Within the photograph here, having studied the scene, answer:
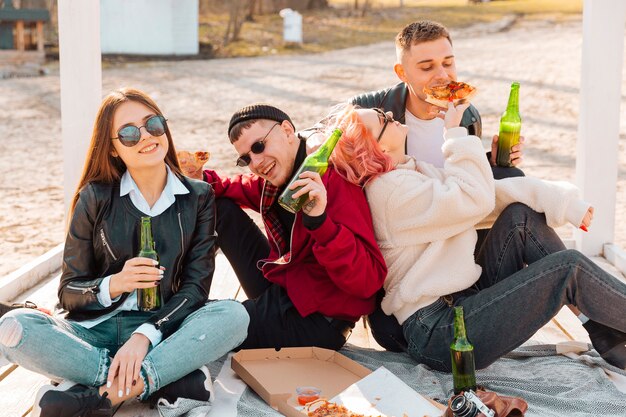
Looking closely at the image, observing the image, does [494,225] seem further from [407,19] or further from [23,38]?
[407,19]

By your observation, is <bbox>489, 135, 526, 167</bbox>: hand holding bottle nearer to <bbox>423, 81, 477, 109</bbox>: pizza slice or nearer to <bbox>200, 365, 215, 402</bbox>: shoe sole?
<bbox>423, 81, 477, 109</bbox>: pizza slice

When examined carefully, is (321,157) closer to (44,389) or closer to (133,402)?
(133,402)

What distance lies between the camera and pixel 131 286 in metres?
3.30

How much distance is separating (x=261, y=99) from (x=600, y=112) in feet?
27.7

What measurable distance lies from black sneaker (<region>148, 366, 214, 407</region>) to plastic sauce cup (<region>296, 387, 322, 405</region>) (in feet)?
1.14

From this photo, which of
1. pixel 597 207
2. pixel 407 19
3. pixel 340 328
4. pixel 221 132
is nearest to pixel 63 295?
pixel 340 328

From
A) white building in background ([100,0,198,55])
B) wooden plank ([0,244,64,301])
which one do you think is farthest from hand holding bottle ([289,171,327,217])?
white building in background ([100,0,198,55])

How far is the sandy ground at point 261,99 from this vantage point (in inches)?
343

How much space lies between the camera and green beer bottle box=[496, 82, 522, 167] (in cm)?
413

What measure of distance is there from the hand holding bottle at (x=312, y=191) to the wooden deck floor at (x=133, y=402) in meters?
0.96

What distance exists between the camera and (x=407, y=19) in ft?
75.7

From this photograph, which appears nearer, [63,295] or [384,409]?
[384,409]

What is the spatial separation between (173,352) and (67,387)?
1.31ft

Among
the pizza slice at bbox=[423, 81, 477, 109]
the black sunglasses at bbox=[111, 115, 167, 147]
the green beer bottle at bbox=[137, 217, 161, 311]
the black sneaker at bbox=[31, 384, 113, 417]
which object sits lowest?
the black sneaker at bbox=[31, 384, 113, 417]
